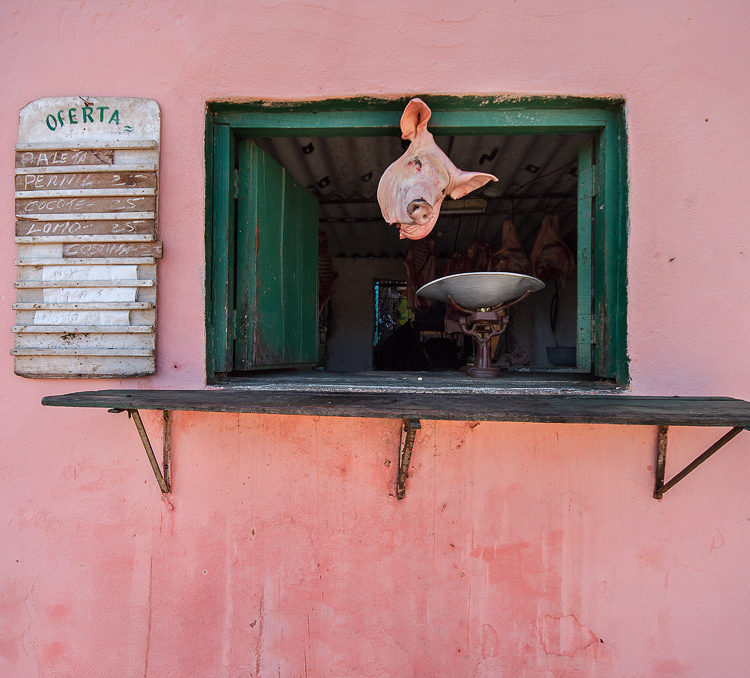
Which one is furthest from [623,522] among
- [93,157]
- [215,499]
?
[93,157]

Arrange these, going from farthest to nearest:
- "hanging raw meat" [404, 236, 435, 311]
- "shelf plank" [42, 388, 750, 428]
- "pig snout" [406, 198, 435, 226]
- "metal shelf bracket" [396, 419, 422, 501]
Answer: "hanging raw meat" [404, 236, 435, 311], "pig snout" [406, 198, 435, 226], "metal shelf bracket" [396, 419, 422, 501], "shelf plank" [42, 388, 750, 428]

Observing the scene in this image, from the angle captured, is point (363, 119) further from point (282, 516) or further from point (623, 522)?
point (623, 522)

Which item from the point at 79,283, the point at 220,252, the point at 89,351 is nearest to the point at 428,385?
the point at 220,252

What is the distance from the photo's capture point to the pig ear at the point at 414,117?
1.65 metres

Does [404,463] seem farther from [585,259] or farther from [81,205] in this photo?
[81,205]

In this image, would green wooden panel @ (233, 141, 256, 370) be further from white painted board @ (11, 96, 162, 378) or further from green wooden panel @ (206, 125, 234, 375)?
white painted board @ (11, 96, 162, 378)

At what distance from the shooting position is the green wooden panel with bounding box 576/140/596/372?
1870 mm

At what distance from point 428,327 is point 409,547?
427 cm

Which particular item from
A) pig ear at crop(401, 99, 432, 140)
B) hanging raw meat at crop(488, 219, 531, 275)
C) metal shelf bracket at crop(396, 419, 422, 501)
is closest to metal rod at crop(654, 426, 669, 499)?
metal shelf bracket at crop(396, 419, 422, 501)

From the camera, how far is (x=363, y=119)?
Answer: 184cm

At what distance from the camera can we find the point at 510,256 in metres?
3.59

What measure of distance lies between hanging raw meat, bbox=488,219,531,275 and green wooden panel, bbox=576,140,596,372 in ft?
5.40

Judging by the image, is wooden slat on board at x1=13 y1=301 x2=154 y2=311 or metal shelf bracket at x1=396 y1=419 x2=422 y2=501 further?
wooden slat on board at x1=13 y1=301 x2=154 y2=311

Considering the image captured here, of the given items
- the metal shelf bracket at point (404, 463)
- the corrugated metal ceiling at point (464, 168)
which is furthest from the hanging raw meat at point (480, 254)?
the metal shelf bracket at point (404, 463)
